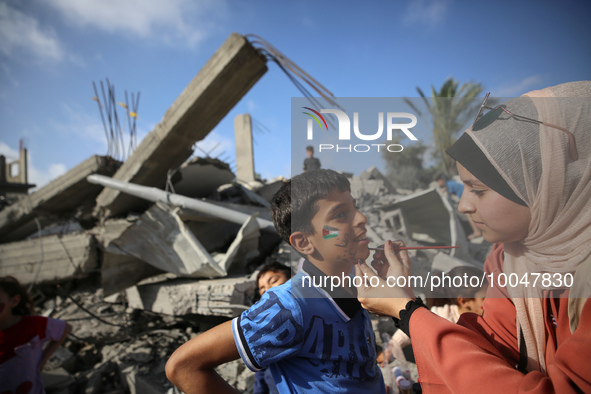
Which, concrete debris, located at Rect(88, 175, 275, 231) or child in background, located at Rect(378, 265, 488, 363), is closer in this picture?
child in background, located at Rect(378, 265, 488, 363)

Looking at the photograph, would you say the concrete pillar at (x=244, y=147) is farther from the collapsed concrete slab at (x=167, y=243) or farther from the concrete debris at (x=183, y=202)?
the collapsed concrete slab at (x=167, y=243)

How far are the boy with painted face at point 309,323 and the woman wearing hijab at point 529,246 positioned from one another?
0.26 meters

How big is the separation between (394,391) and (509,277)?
1.68 metres

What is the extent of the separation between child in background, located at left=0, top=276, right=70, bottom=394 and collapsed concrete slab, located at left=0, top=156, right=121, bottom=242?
282 centimetres

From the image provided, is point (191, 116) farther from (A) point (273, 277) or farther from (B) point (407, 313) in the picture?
(B) point (407, 313)

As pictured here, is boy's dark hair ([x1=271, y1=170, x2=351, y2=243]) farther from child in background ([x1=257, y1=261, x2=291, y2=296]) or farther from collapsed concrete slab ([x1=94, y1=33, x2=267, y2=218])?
collapsed concrete slab ([x1=94, y1=33, x2=267, y2=218])

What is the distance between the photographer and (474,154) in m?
0.97

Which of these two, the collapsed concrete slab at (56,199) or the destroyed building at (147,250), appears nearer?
the destroyed building at (147,250)

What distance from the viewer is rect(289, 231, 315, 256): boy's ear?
1.27 metres

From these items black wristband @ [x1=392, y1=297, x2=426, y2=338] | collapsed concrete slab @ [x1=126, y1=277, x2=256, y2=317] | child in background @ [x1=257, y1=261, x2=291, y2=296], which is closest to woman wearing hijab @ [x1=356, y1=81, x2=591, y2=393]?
black wristband @ [x1=392, y1=297, x2=426, y2=338]

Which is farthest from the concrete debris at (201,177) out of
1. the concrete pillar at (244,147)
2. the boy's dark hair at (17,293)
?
the boy's dark hair at (17,293)

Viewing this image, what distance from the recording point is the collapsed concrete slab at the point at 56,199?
4.98 meters

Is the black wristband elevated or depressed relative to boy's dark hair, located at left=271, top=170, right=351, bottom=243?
depressed

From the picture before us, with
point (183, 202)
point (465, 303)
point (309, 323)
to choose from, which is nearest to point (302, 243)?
point (309, 323)
